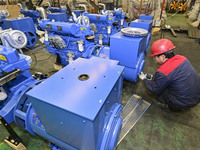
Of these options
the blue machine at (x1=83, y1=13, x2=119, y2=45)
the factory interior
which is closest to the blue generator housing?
the factory interior

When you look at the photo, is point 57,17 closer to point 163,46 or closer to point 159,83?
point 163,46

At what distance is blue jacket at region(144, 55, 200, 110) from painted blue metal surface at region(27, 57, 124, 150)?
99cm

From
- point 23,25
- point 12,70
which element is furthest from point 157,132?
point 23,25

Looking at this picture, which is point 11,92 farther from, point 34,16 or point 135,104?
point 34,16

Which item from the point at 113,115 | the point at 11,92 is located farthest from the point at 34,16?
the point at 113,115

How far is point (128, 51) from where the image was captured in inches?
88.2

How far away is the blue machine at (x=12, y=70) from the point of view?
5.41ft

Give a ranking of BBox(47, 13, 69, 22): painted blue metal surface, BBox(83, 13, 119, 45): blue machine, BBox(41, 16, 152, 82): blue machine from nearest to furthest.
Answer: BBox(41, 16, 152, 82): blue machine
BBox(83, 13, 119, 45): blue machine
BBox(47, 13, 69, 22): painted blue metal surface

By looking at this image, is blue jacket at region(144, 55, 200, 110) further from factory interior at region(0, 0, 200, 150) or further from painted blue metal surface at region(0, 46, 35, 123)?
painted blue metal surface at region(0, 46, 35, 123)

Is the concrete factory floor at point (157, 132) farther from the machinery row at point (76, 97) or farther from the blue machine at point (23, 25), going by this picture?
the blue machine at point (23, 25)

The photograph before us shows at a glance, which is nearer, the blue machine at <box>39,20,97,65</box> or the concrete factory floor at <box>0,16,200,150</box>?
the concrete factory floor at <box>0,16,200,150</box>

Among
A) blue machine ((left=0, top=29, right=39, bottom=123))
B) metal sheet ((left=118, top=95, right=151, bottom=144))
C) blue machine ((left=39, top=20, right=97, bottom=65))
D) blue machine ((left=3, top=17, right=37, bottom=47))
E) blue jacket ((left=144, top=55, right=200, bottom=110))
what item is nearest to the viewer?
blue machine ((left=0, top=29, right=39, bottom=123))

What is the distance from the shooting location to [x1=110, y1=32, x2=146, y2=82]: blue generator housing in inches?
85.2

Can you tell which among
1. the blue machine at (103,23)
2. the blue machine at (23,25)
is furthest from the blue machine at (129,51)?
the blue machine at (23,25)
